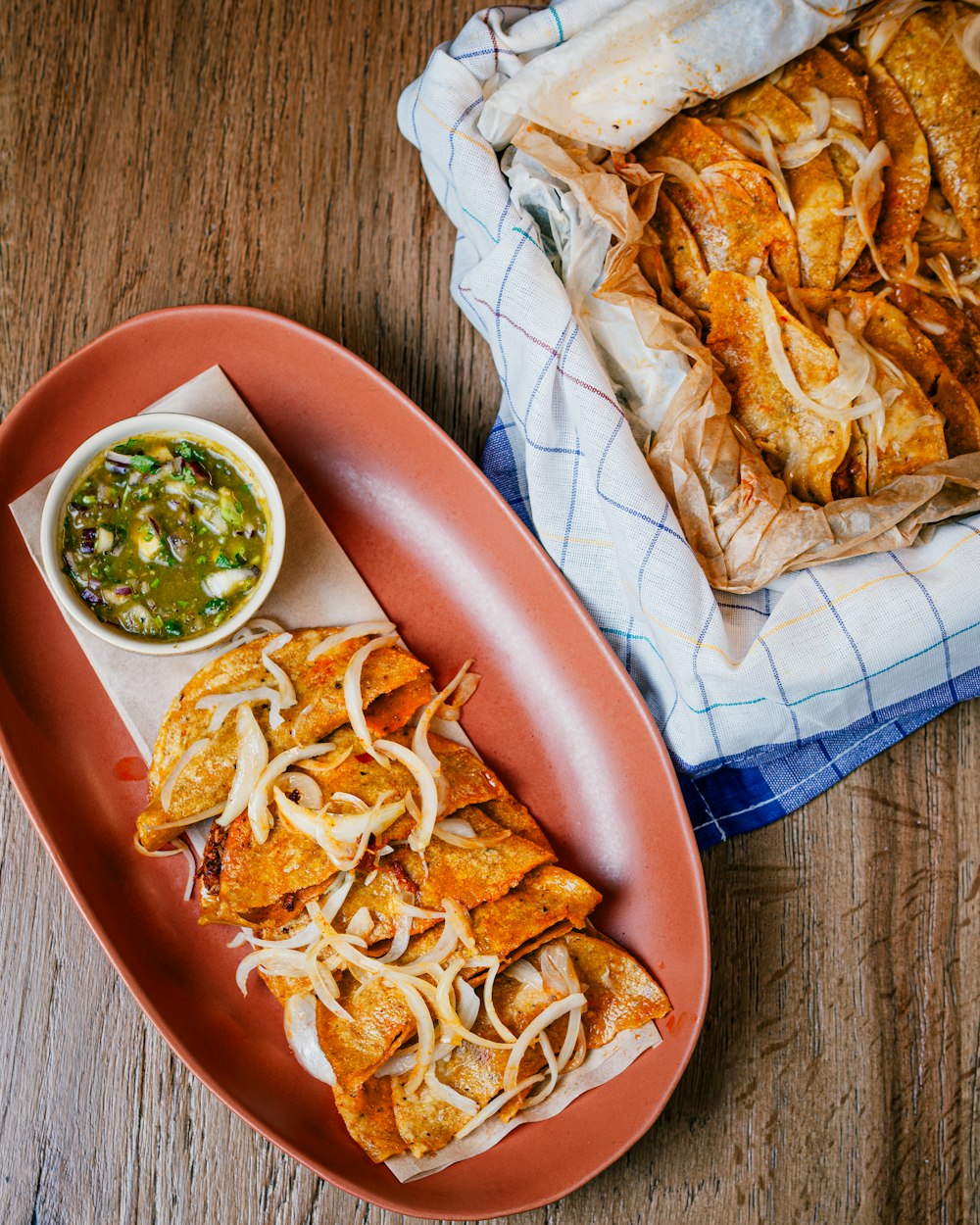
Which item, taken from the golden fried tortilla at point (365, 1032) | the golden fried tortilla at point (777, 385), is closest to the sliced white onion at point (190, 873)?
the golden fried tortilla at point (365, 1032)

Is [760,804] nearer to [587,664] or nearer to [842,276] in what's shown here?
[587,664]

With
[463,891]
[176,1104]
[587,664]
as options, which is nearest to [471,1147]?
[463,891]

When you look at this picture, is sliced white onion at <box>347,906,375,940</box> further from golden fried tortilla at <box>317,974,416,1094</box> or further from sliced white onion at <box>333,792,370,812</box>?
sliced white onion at <box>333,792,370,812</box>

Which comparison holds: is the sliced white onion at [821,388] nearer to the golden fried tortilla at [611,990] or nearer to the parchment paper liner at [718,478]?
the parchment paper liner at [718,478]

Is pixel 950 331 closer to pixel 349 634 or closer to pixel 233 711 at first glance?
pixel 349 634

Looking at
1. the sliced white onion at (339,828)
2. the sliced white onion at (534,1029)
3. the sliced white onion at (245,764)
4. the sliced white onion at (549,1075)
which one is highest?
the sliced white onion at (245,764)
